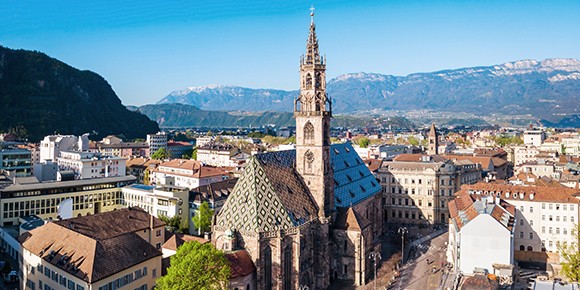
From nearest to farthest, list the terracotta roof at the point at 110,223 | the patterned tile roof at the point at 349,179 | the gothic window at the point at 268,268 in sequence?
1. the gothic window at the point at 268,268
2. the terracotta roof at the point at 110,223
3. the patterned tile roof at the point at 349,179

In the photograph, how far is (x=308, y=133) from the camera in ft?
233

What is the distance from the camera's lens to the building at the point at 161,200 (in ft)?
303

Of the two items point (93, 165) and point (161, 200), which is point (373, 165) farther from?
point (93, 165)

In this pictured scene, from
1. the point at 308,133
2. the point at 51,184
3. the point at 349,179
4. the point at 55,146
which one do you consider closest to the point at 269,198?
the point at 308,133

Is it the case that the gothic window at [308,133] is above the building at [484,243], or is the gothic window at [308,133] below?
above

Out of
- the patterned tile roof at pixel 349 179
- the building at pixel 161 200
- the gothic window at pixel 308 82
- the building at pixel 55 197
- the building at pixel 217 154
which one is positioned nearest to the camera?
the gothic window at pixel 308 82

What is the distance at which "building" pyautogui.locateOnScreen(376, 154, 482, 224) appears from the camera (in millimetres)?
107875

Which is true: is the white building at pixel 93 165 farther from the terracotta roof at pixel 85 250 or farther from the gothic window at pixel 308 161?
the gothic window at pixel 308 161

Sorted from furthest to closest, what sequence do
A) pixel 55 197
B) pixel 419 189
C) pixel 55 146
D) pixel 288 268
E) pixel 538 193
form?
pixel 55 146, pixel 419 189, pixel 55 197, pixel 538 193, pixel 288 268

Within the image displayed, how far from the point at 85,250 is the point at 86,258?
135 cm

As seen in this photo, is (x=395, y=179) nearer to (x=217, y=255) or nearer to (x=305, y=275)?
(x=305, y=275)

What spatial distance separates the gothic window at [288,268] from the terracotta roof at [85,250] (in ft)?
51.6

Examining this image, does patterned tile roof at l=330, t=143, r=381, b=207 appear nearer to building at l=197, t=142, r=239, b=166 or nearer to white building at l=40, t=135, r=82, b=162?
building at l=197, t=142, r=239, b=166

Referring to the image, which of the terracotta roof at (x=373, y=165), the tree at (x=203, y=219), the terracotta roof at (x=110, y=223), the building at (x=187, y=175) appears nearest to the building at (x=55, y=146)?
the building at (x=187, y=175)
